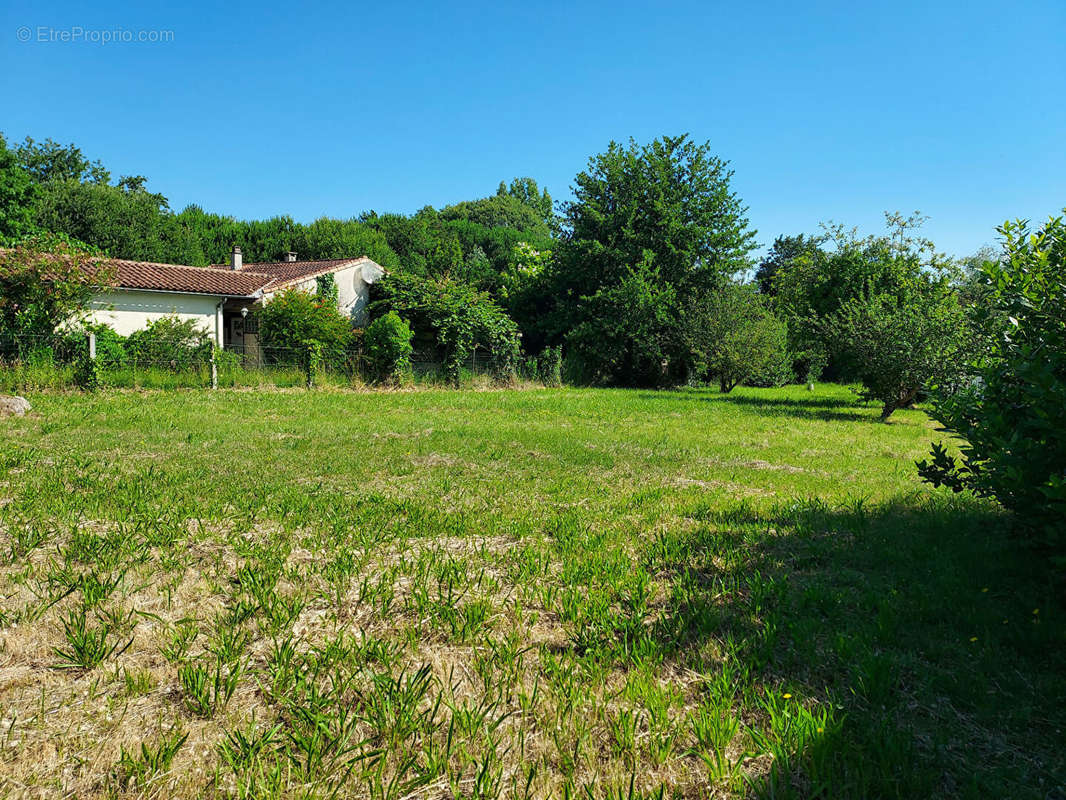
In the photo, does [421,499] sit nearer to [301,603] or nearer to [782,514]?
[301,603]

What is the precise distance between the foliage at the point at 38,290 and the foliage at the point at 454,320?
34.3ft

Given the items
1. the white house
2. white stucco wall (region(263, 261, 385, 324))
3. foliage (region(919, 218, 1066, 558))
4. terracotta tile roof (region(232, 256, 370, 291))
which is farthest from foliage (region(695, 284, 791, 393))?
foliage (region(919, 218, 1066, 558))

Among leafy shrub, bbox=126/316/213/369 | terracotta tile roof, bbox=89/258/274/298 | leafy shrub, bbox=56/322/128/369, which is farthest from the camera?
terracotta tile roof, bbox=89/258/274/298

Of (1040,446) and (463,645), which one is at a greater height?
(1040,446)

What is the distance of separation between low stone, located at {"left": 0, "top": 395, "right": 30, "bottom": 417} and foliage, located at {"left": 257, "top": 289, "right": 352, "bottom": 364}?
9146 mm

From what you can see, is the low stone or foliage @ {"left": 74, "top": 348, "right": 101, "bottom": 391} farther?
foliage @ {"left": 74, "top": 348, "right": 101, "bottom": 391}

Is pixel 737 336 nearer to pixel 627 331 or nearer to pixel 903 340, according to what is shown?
pixel 627 331

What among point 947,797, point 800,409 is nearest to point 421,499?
point 947,797

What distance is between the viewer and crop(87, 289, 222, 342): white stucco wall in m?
19.9

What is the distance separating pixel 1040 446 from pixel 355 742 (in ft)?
11.9

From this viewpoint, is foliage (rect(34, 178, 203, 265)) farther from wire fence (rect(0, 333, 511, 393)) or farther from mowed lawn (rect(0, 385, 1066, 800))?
mowed lawn (rect(0, 385, 1066, 800))

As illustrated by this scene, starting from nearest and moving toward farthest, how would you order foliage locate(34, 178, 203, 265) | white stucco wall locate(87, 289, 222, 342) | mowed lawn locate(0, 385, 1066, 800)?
mowed lawn locate(0, 385, 1066, 800), white stucco wall locate(87, 289, 222, 342), foliage locate(34, 178, 203, 265)

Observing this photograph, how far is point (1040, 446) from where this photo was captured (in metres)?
3.12

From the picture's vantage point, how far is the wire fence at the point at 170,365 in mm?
14992
